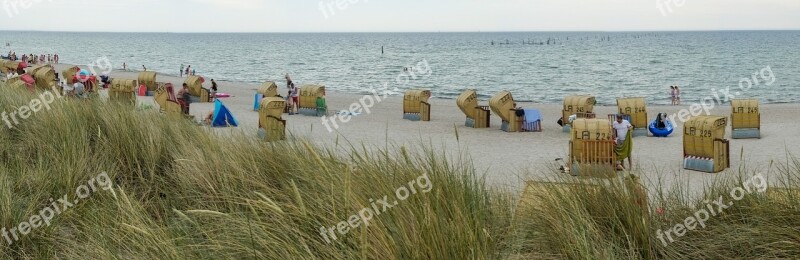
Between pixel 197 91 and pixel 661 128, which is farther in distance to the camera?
pixel 197 91

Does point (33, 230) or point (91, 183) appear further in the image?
point (91, 183)

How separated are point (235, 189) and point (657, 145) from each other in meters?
12.2

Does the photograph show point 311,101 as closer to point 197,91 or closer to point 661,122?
point 197,91

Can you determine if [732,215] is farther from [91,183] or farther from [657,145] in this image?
[657,145]

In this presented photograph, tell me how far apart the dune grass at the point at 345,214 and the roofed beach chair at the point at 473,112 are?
13.2m

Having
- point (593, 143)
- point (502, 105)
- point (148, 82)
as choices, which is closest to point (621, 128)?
point (593, 143)

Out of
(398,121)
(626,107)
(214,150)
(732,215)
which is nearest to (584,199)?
(732,215)

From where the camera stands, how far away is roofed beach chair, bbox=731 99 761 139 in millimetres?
16422

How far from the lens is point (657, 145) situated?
15.3 m

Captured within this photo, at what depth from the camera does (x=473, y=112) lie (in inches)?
752

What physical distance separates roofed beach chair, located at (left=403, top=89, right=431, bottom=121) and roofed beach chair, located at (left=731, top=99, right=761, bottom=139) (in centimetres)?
814

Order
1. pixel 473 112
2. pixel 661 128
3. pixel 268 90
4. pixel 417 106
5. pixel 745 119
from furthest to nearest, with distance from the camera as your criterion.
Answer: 1. pixel 268 90
2. pixel 417 106
3. pixel 473 112
4. pixel 661 128
5. pixel 745 119

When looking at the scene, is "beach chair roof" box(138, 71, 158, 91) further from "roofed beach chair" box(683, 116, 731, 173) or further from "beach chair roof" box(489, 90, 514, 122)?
"roofed beach chair" box(683, 116, 731, 173)

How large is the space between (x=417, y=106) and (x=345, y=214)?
17823 mm
